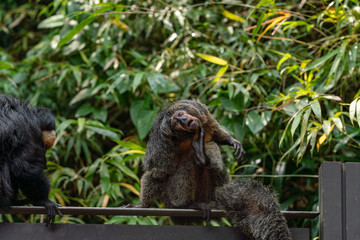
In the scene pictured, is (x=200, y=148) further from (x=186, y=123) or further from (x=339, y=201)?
(x=339, y=201)

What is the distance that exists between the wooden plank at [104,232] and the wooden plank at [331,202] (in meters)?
0.17

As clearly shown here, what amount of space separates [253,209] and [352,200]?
534 mm

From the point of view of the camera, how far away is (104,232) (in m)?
2.60

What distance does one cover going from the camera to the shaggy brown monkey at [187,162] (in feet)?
10.3

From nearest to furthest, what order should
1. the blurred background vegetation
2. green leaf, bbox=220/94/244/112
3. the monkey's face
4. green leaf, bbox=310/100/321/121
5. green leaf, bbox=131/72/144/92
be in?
the monkey's face, green leaf, bbox=310/100/321/121, the blurred background vegetation, green leaf, bbox=220/94/244/112, green leaf, bbox=131/72/144/92

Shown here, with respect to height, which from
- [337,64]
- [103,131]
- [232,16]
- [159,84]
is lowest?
[103,131]

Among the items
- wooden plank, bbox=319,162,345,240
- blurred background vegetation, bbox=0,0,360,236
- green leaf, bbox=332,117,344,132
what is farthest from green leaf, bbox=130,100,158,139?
wooden plank, bbox=319,162,345,240

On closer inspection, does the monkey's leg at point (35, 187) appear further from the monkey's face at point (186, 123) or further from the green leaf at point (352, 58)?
the green leaf at point (352, 58)

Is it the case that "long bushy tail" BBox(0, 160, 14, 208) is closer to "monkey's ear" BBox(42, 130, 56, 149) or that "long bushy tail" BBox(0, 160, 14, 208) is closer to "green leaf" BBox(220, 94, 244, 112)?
"monkey's ear" BBox(42, 130, 56, 149)

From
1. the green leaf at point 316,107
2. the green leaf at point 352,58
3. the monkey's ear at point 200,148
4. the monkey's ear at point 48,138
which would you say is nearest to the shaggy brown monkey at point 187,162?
the monkey's ear at point 200,148

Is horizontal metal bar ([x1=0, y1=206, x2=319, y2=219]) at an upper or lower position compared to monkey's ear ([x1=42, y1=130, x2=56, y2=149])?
lower

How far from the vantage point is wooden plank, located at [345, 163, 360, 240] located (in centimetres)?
250

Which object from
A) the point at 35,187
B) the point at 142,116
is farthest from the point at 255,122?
the point at 35,187

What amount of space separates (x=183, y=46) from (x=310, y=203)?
200 cm
